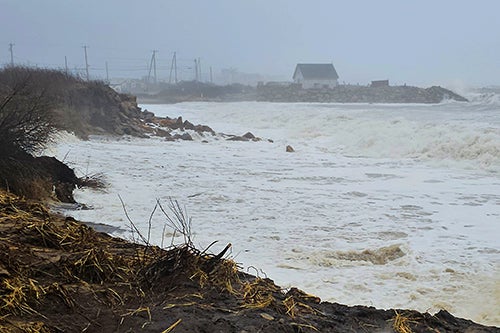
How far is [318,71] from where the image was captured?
98000 millimetres

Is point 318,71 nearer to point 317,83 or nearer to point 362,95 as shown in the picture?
point 317,83

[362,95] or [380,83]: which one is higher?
[380,83]

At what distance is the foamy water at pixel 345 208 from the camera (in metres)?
6.66

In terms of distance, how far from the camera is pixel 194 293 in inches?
167

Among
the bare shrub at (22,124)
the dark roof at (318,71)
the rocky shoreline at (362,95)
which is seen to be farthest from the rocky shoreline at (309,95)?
the bare shrub at (22,124)

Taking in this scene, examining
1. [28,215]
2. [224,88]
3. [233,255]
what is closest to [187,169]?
[233,255]

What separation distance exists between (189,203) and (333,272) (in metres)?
4.64

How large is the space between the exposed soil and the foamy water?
5.62 ft

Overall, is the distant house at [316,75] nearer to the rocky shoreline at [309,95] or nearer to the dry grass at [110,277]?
the rocky shoreline at [309,95]

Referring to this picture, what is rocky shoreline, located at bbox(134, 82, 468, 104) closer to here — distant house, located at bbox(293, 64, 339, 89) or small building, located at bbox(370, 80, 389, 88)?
small building, located at bbox(370, 80, 389, 88)

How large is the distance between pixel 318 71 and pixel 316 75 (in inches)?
58.9

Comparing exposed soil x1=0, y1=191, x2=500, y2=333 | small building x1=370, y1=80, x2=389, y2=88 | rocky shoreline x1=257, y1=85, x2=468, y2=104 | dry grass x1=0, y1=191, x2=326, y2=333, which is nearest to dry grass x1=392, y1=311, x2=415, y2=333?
exposed soil x1=0, y1=191, x2=500, y2=333

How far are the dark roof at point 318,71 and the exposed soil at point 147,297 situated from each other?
9322cm

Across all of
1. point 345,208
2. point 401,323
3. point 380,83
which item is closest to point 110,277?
point 401,323
